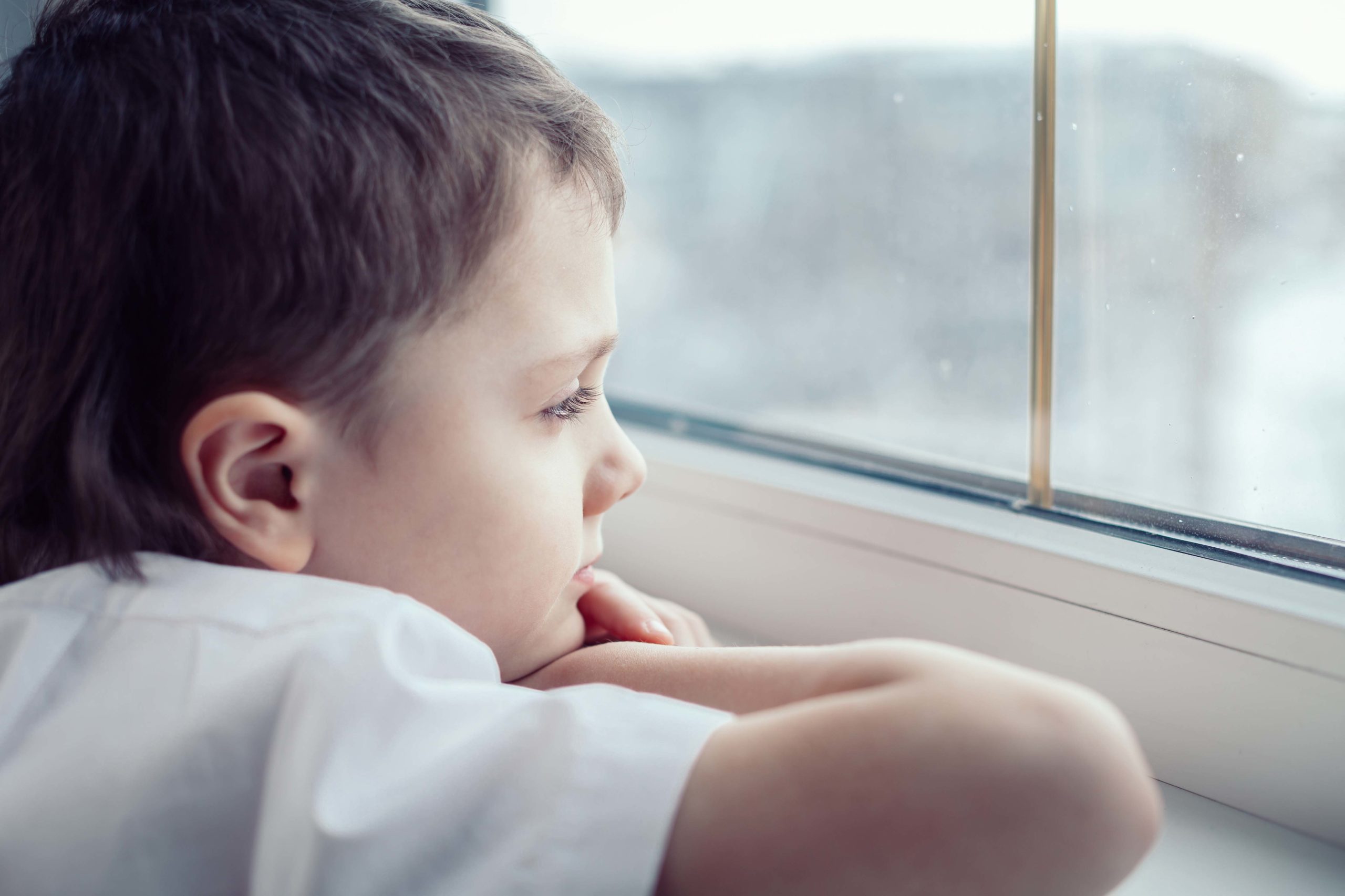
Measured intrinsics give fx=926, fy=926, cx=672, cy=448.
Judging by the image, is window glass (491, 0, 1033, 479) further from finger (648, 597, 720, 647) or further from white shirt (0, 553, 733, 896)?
white shirt (0, 553, 733, 896)

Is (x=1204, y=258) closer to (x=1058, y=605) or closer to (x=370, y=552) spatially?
(x=1058, y=605)

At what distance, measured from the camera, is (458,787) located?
14.0 inches

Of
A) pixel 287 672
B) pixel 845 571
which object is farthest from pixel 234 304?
pixel 845 571

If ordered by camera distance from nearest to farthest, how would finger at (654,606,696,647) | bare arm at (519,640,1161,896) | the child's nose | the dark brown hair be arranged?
bare arm at (519,640,1161,896)
the dark brown hair
the child's nose
finger at (654,606,696,647)

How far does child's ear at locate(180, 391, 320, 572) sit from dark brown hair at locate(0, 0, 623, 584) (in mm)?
17

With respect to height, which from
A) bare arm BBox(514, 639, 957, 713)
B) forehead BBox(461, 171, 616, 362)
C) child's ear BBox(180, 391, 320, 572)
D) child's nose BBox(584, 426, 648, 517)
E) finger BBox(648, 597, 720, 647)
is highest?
forehead BBox(461, 171, 616, 362)

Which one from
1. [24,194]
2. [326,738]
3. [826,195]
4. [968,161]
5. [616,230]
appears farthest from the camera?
[826,195]

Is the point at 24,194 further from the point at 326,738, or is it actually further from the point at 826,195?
the point at 826,195

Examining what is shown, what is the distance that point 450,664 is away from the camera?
41cm

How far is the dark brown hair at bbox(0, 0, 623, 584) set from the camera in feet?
1.46

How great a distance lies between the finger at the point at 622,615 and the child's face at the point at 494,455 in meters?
0.09

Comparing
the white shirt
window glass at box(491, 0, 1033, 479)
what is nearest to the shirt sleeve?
the white shirt

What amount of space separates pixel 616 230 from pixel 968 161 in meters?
0.29

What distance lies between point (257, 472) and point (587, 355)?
0.18 meters
